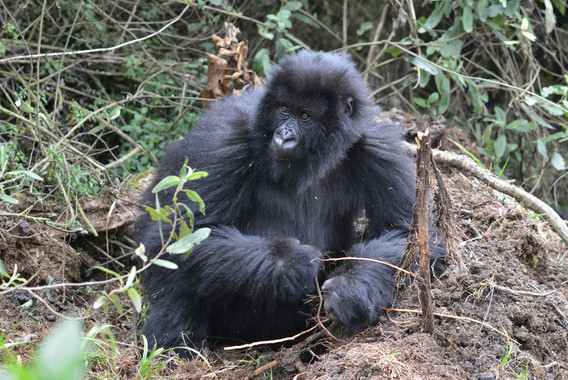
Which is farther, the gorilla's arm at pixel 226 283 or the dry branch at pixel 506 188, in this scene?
the dry branch at pixel 506 188

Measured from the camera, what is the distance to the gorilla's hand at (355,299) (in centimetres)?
343

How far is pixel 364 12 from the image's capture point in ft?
24.6

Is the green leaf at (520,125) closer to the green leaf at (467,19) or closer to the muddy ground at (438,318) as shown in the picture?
the green leaf at (467,19)

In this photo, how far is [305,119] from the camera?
12.8 ft

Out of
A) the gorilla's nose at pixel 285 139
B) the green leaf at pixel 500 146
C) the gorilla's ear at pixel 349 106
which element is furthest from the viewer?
the green leaf at pixel 500 146

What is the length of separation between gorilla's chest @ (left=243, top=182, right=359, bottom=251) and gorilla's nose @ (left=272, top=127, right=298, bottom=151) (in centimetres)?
40

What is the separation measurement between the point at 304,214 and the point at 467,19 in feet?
10.6

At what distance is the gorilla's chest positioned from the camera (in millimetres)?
4148

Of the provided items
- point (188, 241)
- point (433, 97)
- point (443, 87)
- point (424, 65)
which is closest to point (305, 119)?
point (188, 241)

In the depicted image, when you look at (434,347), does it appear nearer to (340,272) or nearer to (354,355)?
(354,355)

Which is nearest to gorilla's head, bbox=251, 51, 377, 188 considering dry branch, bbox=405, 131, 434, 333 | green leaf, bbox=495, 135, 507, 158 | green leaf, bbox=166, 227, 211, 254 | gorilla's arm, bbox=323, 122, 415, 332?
gorilla's arm, bbox=323, 122, 415, 332

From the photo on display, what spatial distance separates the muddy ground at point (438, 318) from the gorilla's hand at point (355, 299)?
Result: 7cm

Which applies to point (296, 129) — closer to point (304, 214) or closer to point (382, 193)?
point (304, 214)

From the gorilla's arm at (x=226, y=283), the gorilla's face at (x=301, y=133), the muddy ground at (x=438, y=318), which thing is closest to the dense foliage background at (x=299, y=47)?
the muddy ground at (x=438, y=318)
